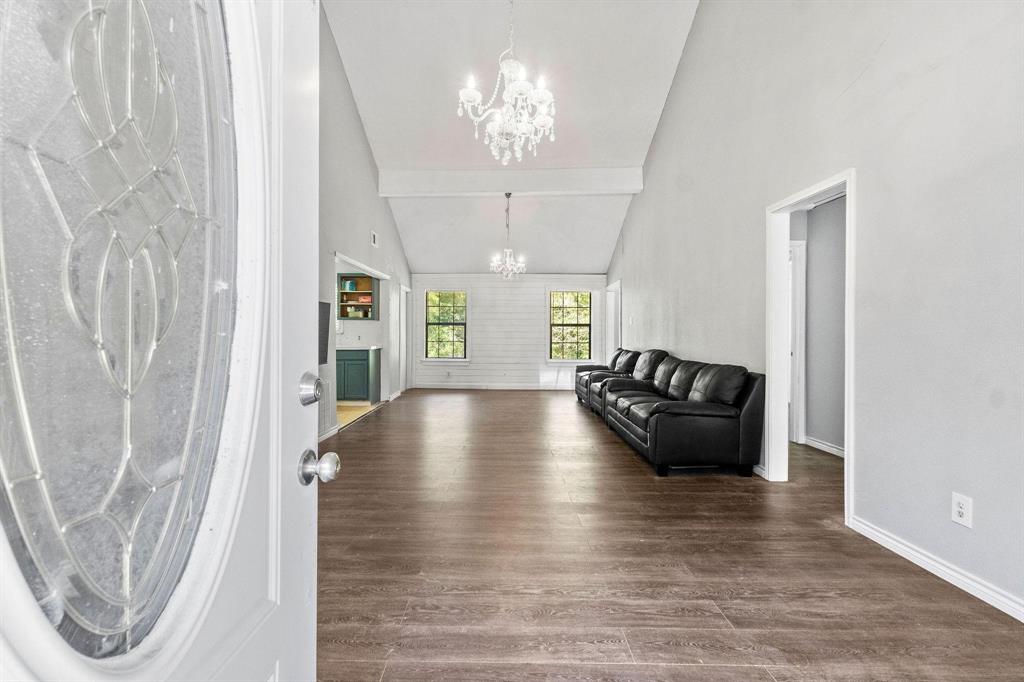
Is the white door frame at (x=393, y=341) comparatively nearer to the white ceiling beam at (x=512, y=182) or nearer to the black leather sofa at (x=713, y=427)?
the white ceiling beam at (x=512, y=182)

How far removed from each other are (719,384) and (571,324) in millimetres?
6128

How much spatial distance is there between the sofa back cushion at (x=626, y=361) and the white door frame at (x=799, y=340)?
220cm

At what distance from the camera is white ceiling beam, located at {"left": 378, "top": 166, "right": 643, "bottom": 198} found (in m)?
7.24

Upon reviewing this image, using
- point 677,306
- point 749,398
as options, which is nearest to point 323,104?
point 677,306

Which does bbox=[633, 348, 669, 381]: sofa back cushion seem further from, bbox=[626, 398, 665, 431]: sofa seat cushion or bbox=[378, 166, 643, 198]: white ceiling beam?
bbox=[378, 166, 643, 198]: white ceiling beam

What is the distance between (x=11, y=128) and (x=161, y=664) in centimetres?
49

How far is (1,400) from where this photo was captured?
0.36 m

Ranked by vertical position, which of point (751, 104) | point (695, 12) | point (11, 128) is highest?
point (695, 12)

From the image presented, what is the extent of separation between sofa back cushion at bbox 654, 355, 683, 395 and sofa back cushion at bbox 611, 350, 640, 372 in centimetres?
128

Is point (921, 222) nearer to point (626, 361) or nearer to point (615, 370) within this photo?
point (626, 361)

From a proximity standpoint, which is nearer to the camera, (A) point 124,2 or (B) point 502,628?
(A) point 124,2

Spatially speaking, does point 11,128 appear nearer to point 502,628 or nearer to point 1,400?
point 1,400

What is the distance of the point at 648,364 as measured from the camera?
6.27 metres

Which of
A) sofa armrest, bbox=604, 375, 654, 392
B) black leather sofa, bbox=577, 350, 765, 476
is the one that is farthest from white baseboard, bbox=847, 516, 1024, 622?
sofa armrest, bbox=604, 375, 654, 392
